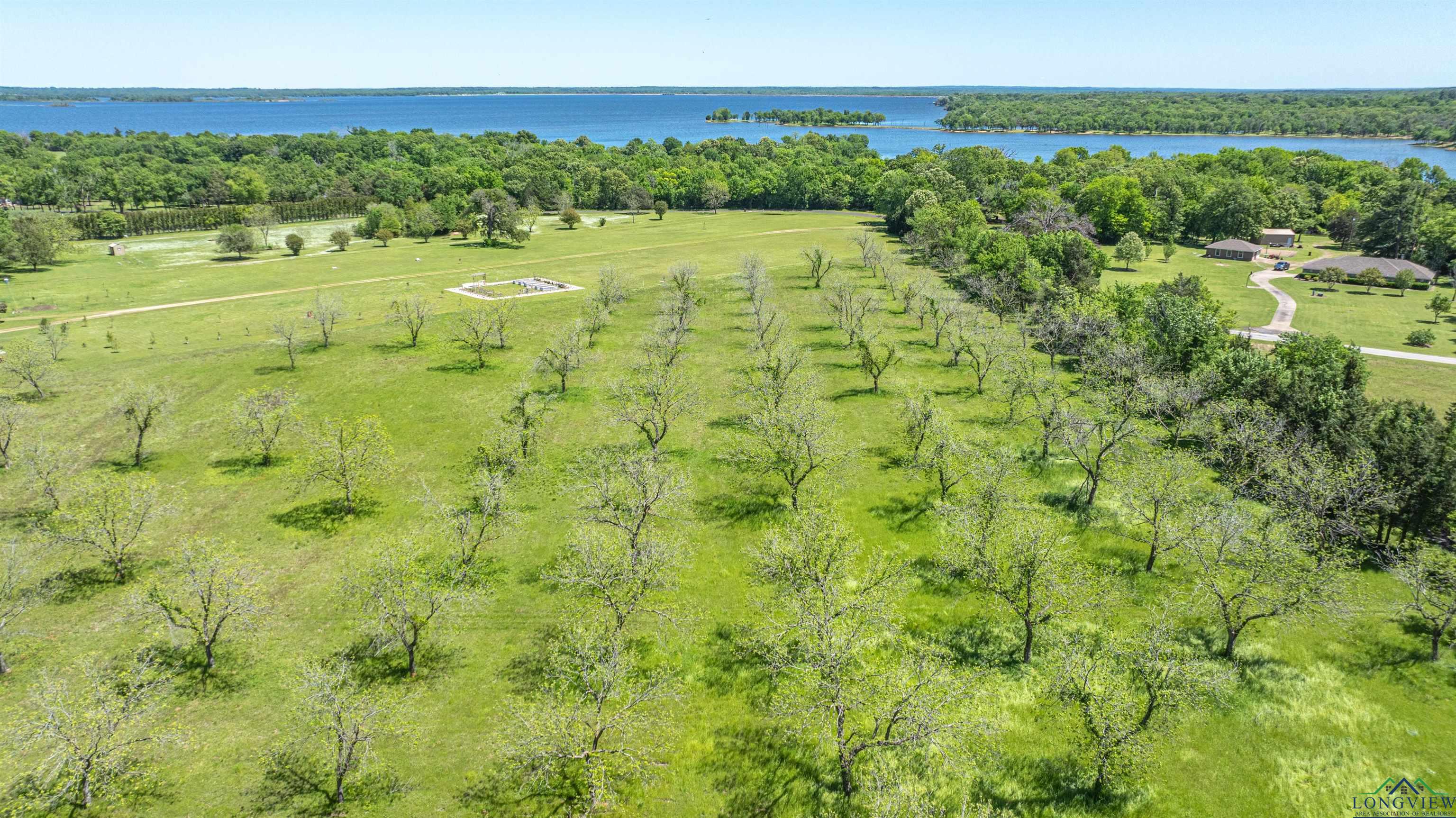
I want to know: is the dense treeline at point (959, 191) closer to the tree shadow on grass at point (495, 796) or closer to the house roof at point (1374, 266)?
the house roof at point (1374, 266)

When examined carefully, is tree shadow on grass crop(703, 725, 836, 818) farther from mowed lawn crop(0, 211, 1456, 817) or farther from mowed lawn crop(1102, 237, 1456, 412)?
mowed lawn crop(1102, 237, 1456, 412)

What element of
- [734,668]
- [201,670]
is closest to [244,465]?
[201,670]

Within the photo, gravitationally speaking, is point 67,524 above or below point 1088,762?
above

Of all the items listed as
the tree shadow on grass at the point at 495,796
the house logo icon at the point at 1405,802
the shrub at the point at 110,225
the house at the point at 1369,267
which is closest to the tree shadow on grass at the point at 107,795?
the tree shadow on grass at the point at 495,796

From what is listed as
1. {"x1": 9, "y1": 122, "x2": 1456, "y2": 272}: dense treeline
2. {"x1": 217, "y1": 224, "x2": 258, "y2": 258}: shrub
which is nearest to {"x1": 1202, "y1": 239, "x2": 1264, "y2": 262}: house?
{"x1": 9, "y1": 122, "x2": 1456, "y2": 272}: dense treeline

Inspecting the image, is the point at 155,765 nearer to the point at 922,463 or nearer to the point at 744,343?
the point at 922,463

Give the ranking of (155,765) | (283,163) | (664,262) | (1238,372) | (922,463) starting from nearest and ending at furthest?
(155,765)
(922,463)
(1238,372)
(664,262)
(283,163)

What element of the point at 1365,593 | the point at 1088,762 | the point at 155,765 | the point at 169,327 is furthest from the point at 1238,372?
the point at 169,327
